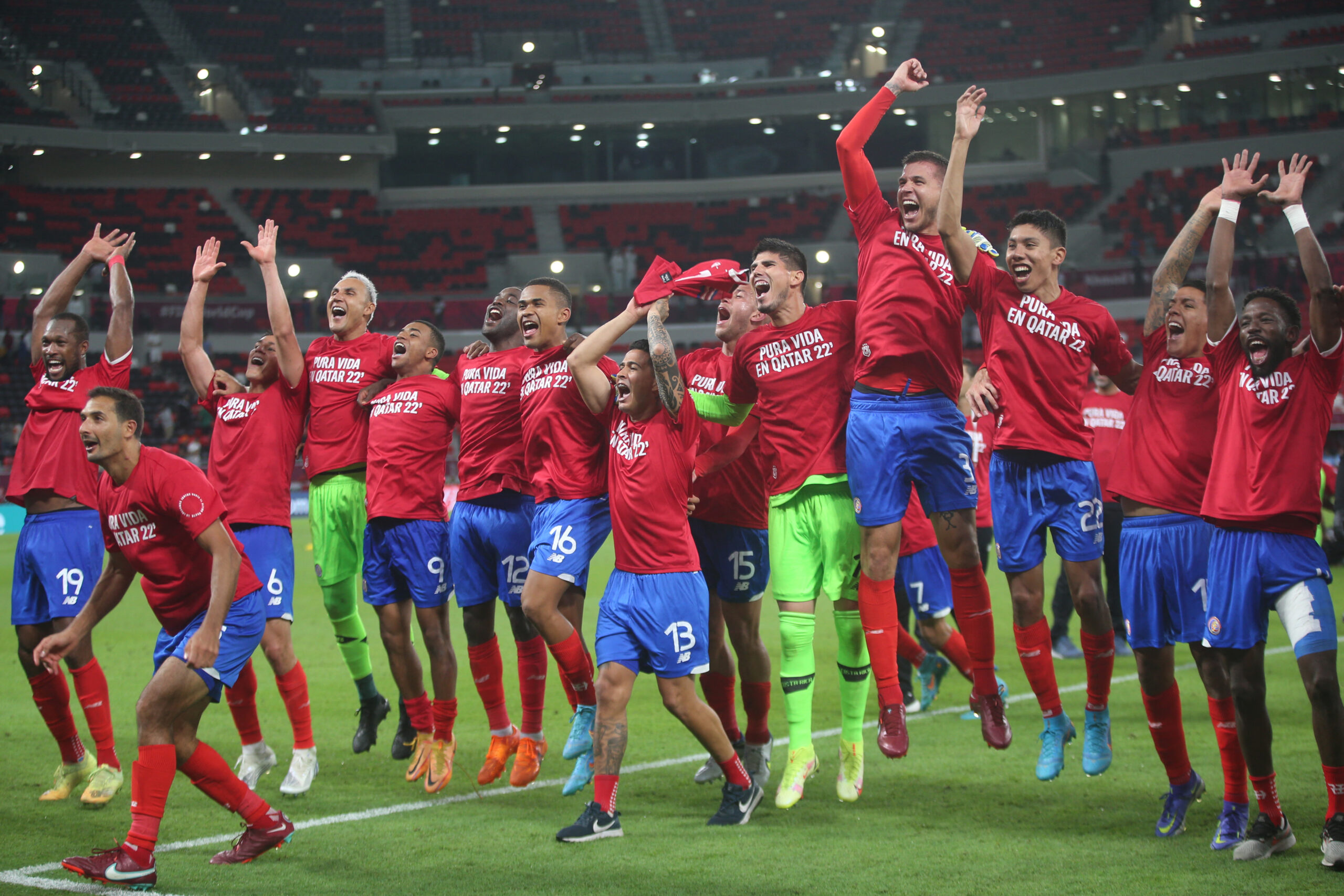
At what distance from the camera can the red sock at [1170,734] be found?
620cm

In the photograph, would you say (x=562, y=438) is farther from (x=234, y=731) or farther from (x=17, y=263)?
(x=17, y=263)

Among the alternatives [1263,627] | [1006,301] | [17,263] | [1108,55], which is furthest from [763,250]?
[1108,55]

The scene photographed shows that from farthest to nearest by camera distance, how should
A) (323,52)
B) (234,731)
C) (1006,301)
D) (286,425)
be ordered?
(323,52) → (234,731) → (286,425) → (1006,301)

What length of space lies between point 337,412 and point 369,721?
84.3 inches

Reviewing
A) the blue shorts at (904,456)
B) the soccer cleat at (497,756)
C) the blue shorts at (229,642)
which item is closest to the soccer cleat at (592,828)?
the soccer cleat at (497,756)

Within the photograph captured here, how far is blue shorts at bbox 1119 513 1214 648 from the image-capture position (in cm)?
603

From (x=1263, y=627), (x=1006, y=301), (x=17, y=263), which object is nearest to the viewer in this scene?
(x=1263, y=627)

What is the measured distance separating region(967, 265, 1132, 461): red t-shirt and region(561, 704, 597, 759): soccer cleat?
3002 millimetres

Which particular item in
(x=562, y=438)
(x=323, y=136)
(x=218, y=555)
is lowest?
(x=218, y=555)

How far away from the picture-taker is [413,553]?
7590mm

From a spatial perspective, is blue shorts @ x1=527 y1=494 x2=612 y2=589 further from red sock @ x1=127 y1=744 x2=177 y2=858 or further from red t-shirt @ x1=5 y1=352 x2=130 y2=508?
red t-shirt @ x1=5 y1=352 x2=130 y2=508

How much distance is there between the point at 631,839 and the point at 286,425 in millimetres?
3709

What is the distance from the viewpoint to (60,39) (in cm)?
3959

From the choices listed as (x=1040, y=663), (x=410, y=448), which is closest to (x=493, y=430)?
(x=410, y=448)
